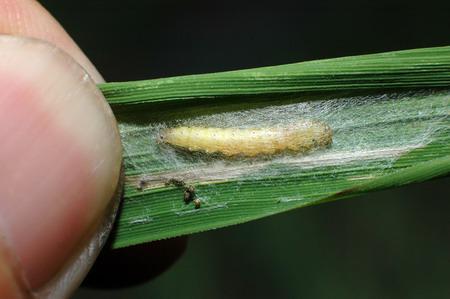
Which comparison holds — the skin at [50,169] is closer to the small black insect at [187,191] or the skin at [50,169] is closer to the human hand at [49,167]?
the human hand at [49,167]

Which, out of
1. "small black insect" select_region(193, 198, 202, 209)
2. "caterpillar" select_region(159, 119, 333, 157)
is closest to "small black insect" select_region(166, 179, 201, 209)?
"small black insect" select_region(193, 198, 202, 209)

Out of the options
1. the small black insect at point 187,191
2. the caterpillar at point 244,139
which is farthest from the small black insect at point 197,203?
the caterpillar at point 244,139

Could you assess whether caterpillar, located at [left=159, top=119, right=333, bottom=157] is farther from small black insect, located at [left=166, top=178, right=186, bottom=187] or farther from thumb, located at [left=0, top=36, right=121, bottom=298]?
thumb, located at [left=0, top=36, right=121, bottom=298]

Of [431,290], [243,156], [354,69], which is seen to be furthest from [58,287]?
[431,290]

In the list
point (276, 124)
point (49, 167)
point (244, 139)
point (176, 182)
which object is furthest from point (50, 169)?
point (276, 124)

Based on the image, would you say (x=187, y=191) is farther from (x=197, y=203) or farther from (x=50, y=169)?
(x=50, y=169)

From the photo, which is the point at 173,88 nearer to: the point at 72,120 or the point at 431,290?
the point at 72,120
